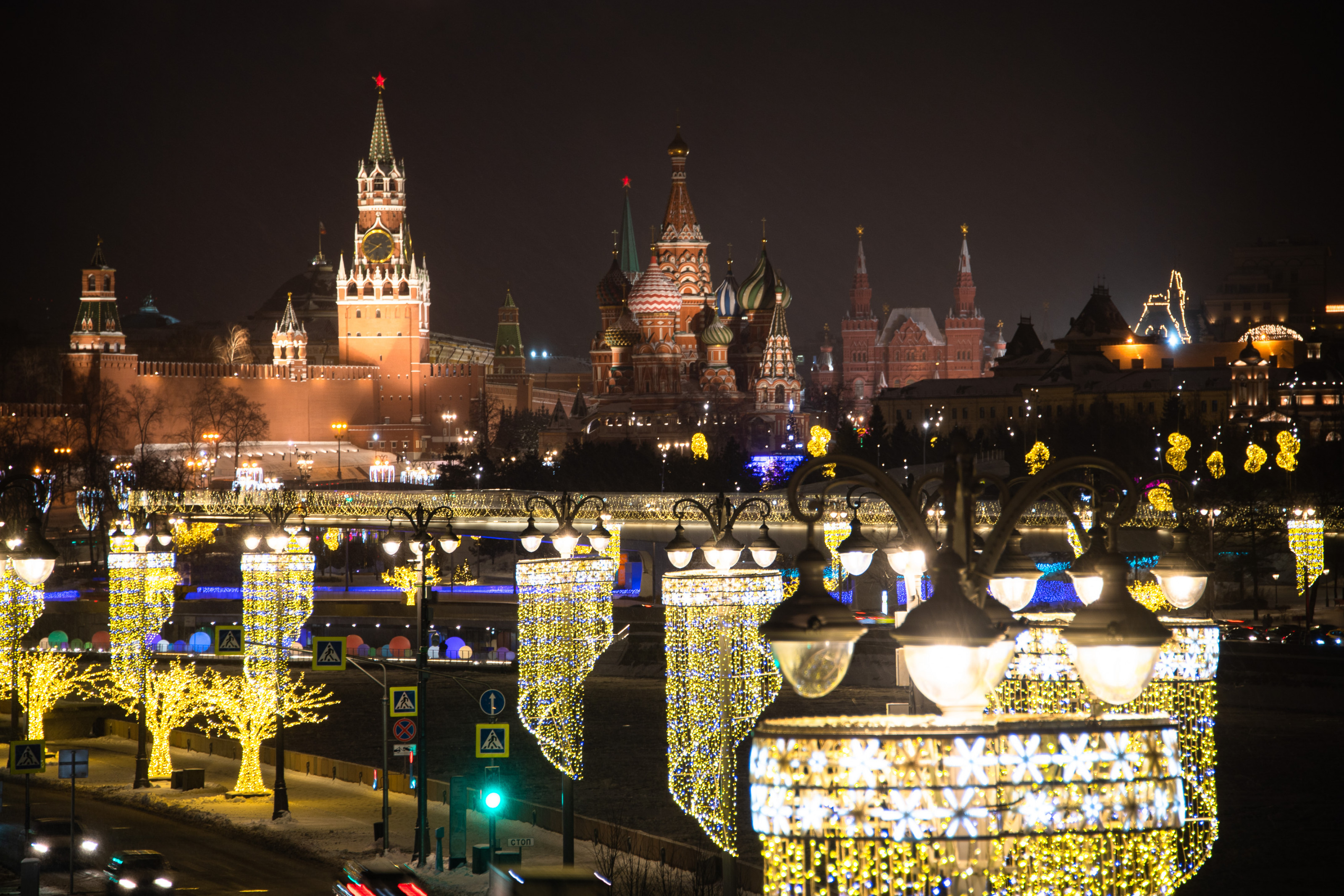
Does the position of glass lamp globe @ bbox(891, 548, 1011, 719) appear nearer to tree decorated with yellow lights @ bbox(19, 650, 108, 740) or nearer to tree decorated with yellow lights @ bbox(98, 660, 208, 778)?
tree decorated with yellow lights @ bbox(98, 660, 208, 778)

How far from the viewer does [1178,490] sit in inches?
1650

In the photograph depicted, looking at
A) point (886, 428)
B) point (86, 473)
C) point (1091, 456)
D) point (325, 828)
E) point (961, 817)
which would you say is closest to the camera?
point (961, 817)

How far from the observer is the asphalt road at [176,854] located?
16719 mm

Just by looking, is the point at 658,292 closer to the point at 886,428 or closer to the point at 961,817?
the point at 886,428

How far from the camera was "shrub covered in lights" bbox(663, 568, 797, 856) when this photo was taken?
12.8 metres

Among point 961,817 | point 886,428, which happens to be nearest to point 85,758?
point 961,817

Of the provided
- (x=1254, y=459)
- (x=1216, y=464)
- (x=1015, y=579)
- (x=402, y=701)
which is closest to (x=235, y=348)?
(x=1216, y=464)

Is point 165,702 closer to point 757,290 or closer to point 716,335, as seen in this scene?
point 716,335

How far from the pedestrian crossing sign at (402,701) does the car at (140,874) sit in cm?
278

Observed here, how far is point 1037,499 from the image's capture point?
592 centimetres

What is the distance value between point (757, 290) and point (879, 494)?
3947 inches

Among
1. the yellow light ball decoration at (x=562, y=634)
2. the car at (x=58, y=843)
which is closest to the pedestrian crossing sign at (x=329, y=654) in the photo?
the car at (x=58, y=843)

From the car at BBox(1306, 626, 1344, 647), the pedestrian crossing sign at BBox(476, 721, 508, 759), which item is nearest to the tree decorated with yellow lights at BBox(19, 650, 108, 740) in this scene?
the pedestrian crossing sign at BBox(476, 721, 508, 759)

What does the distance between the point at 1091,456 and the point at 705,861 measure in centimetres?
1035
